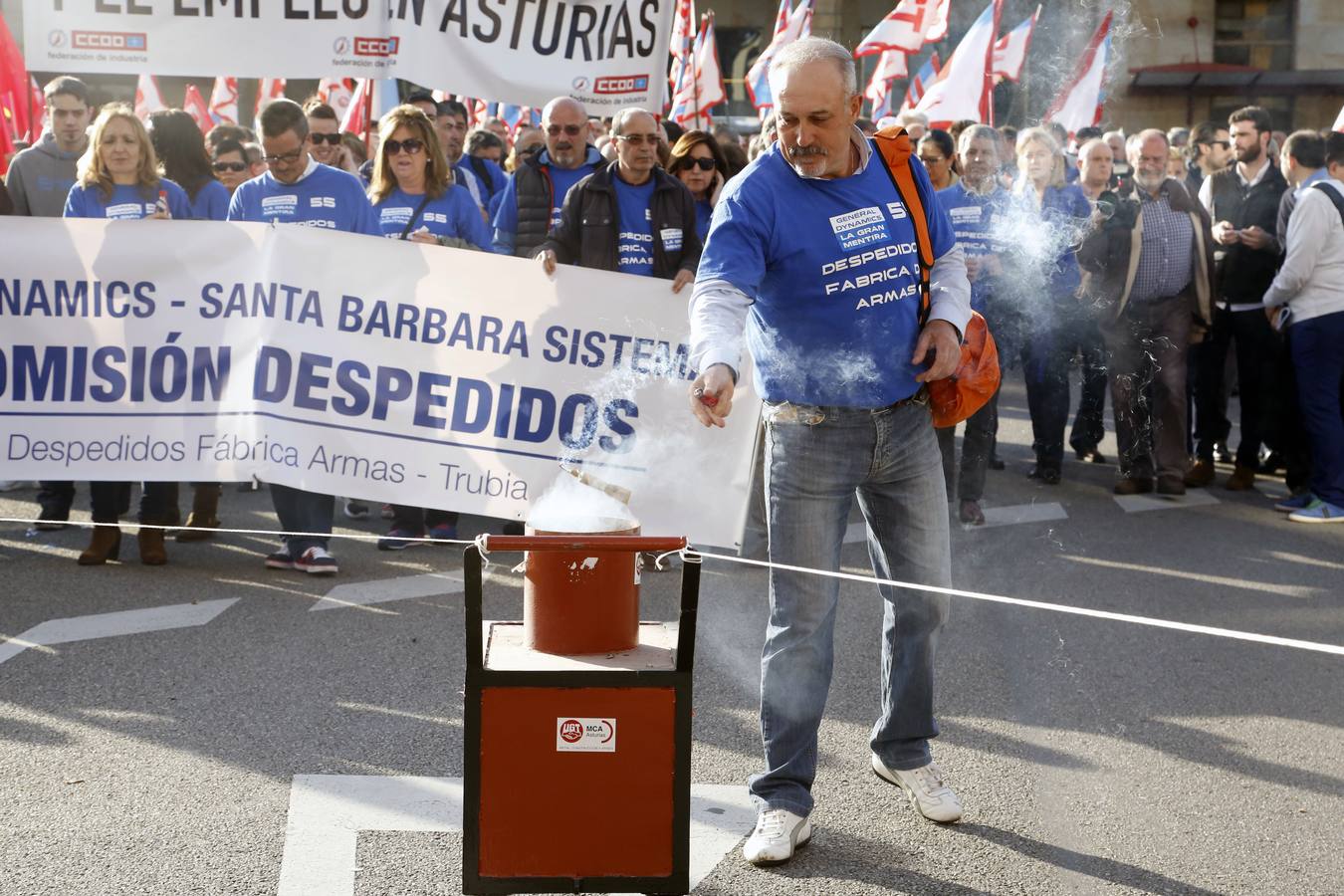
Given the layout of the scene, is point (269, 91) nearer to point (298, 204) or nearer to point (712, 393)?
A: point (298, 204)

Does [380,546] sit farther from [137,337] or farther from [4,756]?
[4,756]

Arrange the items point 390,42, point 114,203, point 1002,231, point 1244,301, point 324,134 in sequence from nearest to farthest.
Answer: point 114,203
point 1002,231
point 390,42
point 324,134
point 1244,301

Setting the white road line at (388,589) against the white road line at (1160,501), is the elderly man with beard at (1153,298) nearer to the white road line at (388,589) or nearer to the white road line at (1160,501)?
the white road line at (1160,501)

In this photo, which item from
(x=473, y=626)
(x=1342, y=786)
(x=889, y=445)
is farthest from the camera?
(x=1342, y=786)

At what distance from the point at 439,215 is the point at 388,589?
2.00 metres

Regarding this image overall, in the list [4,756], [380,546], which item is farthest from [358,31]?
[4,756]

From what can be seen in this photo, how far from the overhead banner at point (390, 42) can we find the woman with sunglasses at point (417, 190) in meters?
0.93

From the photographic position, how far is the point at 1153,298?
8.95 m

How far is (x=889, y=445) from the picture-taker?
3945 millimetres

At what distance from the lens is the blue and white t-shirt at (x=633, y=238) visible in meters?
7.31

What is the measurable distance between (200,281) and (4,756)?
2984mm

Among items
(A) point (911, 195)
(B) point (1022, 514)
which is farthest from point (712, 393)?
(B) point (1022, 514)

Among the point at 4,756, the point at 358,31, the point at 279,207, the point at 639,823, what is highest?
the point at 358,31

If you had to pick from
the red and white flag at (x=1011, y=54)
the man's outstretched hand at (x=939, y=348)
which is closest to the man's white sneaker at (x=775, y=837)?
the man's outstretched hand at (x=939, y=348)
